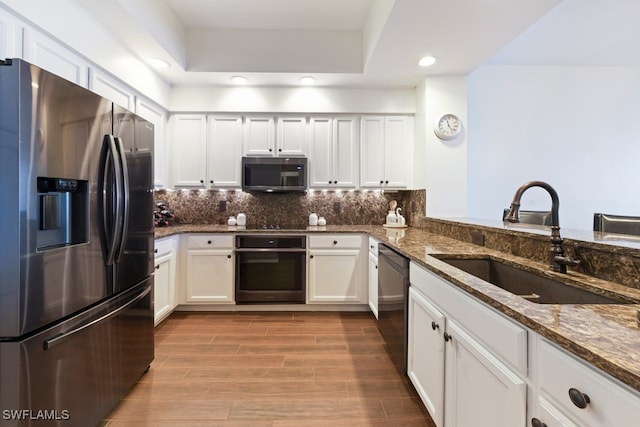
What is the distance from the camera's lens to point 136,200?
1812 millimetres

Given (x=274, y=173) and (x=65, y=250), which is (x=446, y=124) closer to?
(x=274, y=173)

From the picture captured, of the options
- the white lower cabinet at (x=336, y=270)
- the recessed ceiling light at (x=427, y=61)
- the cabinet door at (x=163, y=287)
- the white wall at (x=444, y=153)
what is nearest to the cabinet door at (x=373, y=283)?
the white lower cabinet at (x=336, y=270)

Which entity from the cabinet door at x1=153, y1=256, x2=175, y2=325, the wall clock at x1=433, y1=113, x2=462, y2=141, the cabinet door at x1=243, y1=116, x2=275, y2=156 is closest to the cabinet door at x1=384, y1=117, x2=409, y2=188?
the wall clock at x1=433, y1=113, x2=462, y2=141

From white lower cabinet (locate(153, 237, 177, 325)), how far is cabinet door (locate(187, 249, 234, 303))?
18 centimetres

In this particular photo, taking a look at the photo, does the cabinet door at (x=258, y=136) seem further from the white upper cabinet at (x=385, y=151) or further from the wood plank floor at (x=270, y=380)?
the wood plank floor at (x=270, y=380)

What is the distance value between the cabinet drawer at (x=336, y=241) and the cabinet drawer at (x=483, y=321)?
1.64m

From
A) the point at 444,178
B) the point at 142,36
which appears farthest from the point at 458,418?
the point at 142,36

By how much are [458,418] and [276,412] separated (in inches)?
39.4

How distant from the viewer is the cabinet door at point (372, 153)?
3535mm

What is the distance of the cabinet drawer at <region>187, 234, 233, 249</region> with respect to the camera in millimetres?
3137

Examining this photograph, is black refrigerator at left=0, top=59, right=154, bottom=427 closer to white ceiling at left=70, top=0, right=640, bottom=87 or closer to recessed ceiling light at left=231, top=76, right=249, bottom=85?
white ceiling at left=70, top=0, right=640, bottom=87

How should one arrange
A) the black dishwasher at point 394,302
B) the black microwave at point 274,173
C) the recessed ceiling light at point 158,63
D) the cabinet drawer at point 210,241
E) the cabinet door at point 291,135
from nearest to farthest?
the black dishwasher at point 394,302
the recessed ceiling light at point 158,63
the cabinet drawer at point 210,241
the black microwave at point 274,173
the cabinet door at point 291,135

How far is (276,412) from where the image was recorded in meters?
1.71

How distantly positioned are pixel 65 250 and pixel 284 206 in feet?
8.54
